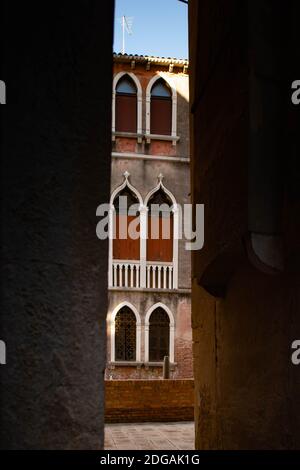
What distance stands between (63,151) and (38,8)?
1.56ft

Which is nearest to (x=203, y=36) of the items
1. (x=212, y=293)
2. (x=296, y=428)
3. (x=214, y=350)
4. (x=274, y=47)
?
(x=274, y=47)

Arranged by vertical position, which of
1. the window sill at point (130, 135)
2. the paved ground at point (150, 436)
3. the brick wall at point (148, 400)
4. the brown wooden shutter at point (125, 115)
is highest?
the brown wooden shutter at point (125, 115)

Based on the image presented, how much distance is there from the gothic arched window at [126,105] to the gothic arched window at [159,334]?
5.80 meters

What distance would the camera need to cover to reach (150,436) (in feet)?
28.5

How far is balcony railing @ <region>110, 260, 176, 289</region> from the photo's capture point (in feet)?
57.7

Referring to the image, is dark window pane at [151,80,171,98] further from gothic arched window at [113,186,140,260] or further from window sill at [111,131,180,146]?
gothic arched window at [113,186,140,260]

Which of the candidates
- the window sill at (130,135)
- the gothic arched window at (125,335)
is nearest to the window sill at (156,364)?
the gothic arched window at (125,335)

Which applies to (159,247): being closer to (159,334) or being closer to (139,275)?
(139,275)

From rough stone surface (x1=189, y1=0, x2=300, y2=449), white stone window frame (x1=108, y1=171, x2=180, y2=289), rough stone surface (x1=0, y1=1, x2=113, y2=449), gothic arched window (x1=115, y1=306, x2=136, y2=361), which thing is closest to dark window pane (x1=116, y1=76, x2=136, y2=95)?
white stone window frame (x1=108, y1=171, x2=180, y2=289)

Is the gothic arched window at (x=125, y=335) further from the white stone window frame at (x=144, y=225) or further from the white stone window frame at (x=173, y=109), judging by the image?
the white stone window frame at (x=173, y=109)

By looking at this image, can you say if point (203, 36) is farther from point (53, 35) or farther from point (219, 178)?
point (53, 35)

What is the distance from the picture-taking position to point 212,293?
4.50 meters

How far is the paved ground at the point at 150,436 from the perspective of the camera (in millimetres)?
7648

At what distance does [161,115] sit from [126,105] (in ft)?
3.83
